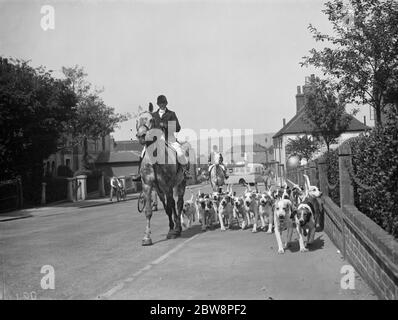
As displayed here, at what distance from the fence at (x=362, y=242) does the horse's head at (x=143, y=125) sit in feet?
15.2

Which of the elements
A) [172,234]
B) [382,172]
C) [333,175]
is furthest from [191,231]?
[382,172]

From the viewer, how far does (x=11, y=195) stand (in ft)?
94.6

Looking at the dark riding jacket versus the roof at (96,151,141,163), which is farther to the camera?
the roof at (96,151,141,163)

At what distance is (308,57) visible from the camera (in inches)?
733

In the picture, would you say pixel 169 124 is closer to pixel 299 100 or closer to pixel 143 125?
pixel 143 125

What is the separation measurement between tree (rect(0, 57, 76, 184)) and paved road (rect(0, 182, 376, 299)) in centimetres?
1774

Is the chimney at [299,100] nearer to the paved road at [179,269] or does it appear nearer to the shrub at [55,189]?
the shrub at [55,189]

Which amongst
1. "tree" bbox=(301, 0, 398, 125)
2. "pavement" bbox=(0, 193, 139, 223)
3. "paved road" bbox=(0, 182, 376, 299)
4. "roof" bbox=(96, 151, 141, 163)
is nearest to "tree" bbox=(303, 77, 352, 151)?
"tree" bbox=(301, 0, 398, 125)

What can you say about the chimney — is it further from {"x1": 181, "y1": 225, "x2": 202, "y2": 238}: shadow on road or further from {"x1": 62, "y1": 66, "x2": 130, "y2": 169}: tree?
{"x1": 181, "y1": 225, "x2": 202, "y2": 238}: shadow on road

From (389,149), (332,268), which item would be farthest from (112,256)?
(389,149)

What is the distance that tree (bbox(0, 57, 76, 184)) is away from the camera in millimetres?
28078

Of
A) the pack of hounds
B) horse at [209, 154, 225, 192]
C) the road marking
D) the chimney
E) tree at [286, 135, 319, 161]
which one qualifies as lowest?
the road marking

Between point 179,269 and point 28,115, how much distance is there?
25.4 m

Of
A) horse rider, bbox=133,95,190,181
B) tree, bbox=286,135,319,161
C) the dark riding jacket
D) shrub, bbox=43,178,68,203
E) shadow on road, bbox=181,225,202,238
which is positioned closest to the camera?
the dark riding jacket
